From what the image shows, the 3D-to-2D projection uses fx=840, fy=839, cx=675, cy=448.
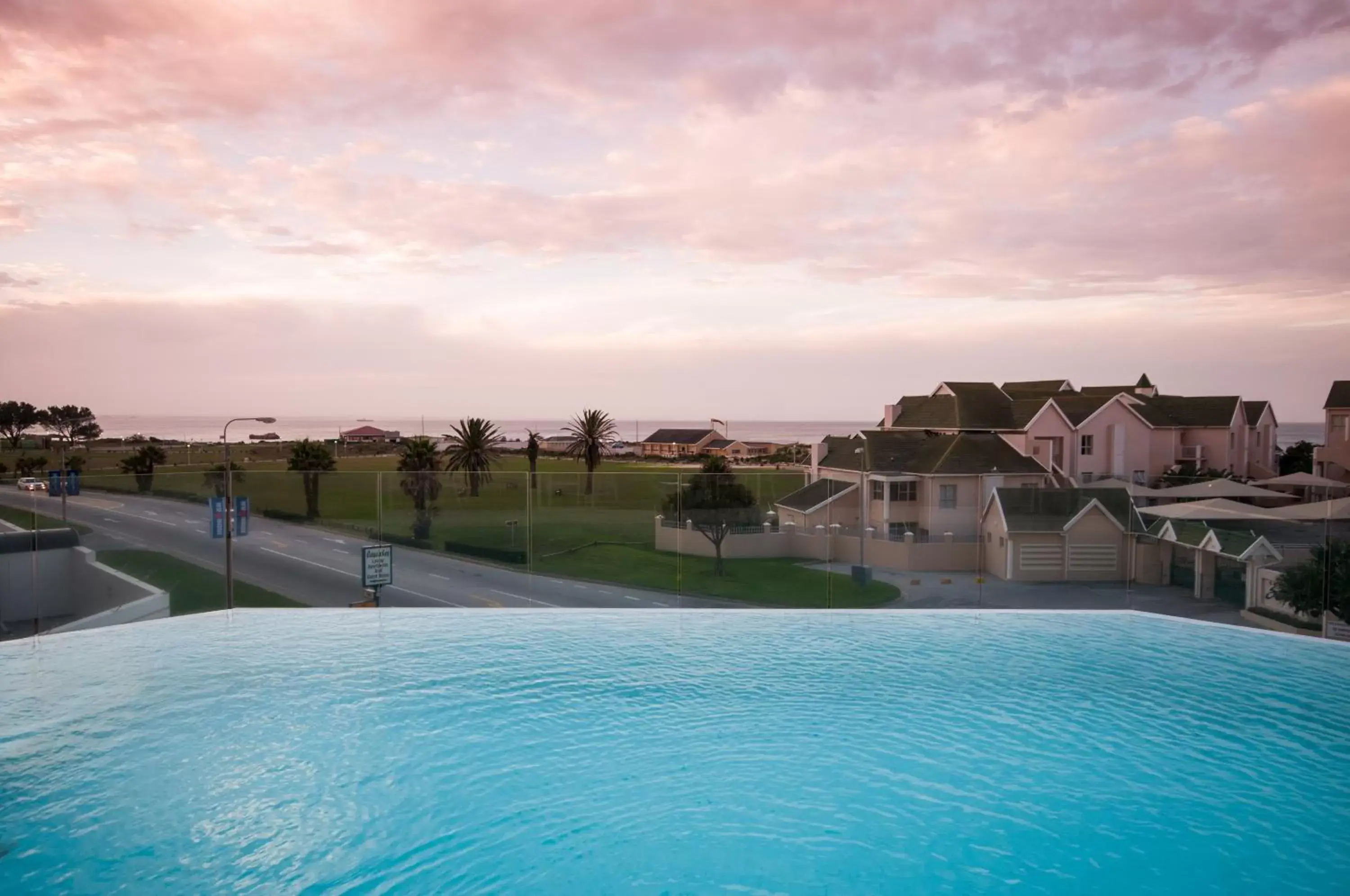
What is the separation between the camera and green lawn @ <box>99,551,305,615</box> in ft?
33.9

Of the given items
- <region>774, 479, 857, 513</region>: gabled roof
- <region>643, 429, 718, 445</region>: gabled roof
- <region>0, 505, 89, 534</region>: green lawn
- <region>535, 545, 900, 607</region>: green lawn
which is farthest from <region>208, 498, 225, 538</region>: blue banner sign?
<region>643, 429, 718, 445</region>: gabled roof

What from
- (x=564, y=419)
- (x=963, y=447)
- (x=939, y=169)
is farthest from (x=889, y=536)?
(x=564, y=419)

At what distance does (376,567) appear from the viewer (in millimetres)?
11172

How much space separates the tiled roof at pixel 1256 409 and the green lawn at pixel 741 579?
2321cm

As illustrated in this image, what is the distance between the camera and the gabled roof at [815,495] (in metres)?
11.8

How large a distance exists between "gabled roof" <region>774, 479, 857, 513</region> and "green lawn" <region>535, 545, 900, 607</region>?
32.5 inches

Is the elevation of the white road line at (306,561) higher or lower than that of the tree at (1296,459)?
lower

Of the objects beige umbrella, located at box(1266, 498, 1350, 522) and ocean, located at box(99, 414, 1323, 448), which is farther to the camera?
ocean, located at box(99, 414, 1323, 448)

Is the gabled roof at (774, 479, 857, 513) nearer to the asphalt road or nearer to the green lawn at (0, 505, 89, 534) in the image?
the asphalt road

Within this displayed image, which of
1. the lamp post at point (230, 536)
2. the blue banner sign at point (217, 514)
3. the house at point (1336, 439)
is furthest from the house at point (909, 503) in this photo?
the house at point (1336, 439)

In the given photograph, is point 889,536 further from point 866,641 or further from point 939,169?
point 939,169

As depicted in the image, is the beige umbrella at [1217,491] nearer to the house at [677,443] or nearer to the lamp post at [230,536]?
the lamp post at [230,536]

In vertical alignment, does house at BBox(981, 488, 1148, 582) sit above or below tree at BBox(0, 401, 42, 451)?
below

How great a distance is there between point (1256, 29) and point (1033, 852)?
16.4 m
